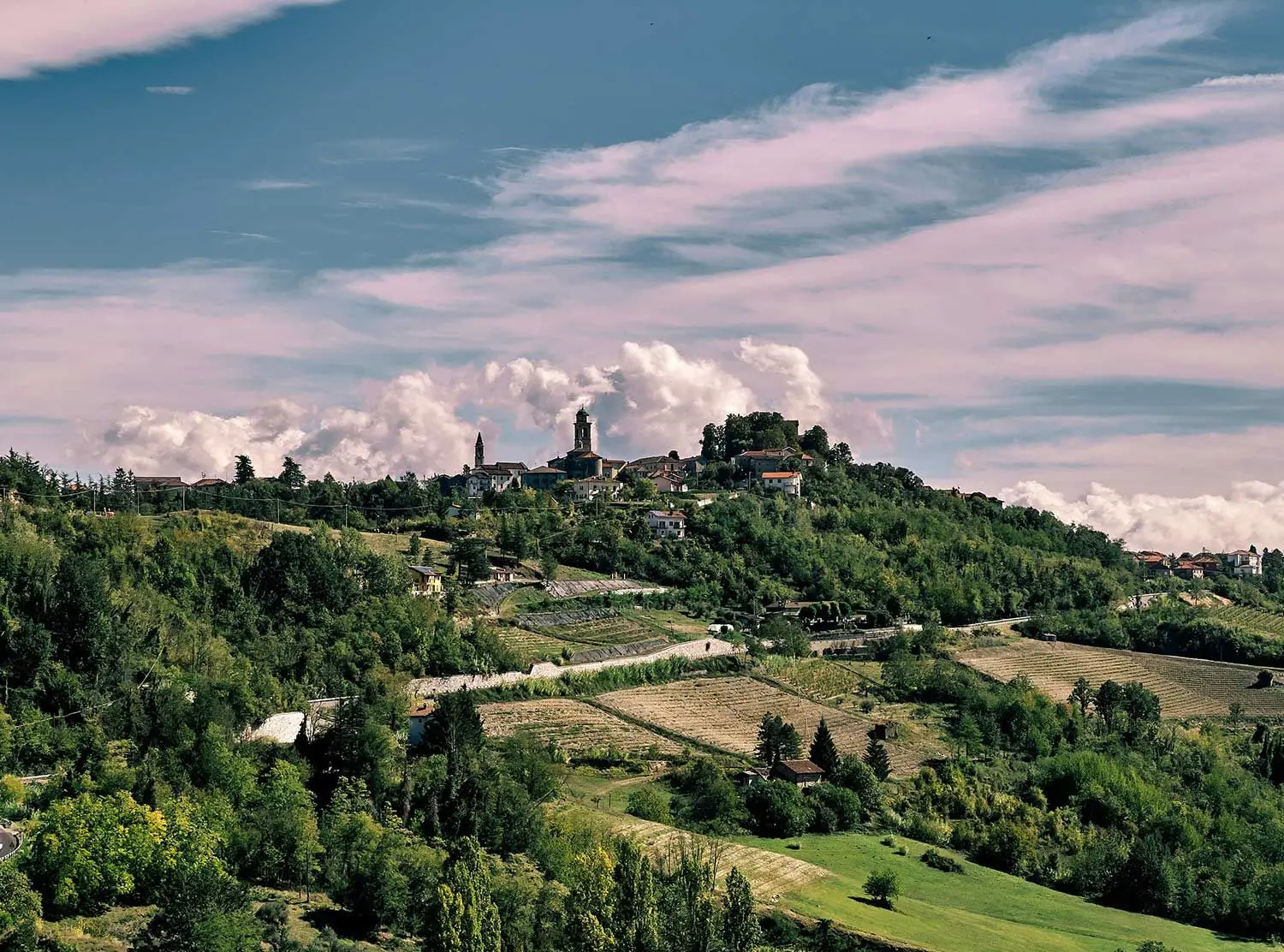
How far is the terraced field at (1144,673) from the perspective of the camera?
7975 cm

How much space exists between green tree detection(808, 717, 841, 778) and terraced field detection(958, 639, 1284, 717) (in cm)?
2433

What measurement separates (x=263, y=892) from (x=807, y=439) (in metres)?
94.7

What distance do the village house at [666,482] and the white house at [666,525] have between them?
1159cm

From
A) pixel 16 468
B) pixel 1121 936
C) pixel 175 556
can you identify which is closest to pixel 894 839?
pixel 1121 936

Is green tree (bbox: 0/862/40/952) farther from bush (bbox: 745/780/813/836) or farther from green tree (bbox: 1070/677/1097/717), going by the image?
green tree (bbox: 1070/677/1097/717)

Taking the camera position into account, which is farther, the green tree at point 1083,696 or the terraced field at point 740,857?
the green tree at point 1083,696

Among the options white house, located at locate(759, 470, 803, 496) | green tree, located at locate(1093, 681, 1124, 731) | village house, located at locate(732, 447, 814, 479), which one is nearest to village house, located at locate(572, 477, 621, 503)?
white house, located at locate(759, 470, 803, 496)

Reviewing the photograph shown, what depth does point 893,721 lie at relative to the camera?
2621 inches

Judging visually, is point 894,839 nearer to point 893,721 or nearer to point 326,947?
point 893,721

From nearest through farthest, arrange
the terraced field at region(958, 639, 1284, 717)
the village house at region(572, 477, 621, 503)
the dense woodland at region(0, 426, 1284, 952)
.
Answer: the dense woodland at region(0, 426, 1284, 952), the terraced field at region(958, 639, 1284, 717), the village house at region(572, 477, 621, 503)

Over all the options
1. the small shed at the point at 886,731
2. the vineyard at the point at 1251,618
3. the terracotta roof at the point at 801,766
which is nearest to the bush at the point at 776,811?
the terracotta roof at the point at 801,766

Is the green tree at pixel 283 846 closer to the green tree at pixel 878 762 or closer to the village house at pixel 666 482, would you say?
the green tree at pixel 878 762

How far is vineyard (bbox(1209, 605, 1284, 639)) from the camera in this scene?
3888 inches

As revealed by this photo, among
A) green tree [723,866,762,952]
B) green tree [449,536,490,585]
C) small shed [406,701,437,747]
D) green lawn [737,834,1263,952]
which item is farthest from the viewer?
green tree [449,536,490,585]
